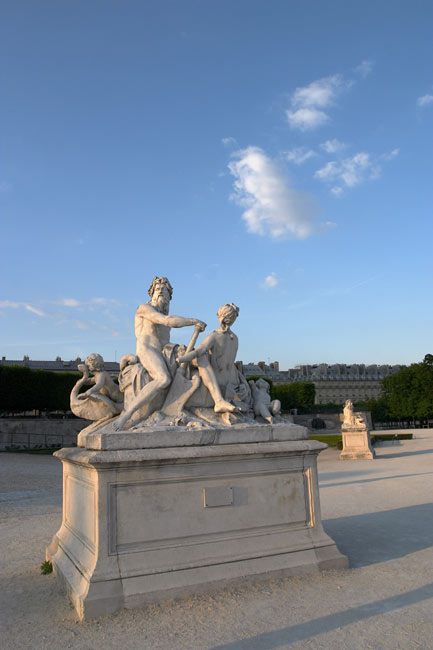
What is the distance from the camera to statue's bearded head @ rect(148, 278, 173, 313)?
21.4 ft

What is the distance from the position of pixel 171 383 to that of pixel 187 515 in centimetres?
158

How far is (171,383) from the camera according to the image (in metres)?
6.03

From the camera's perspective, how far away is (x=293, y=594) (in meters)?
4.84

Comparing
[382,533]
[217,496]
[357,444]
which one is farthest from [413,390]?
[217,496]

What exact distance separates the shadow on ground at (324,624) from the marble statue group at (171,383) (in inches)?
88.5

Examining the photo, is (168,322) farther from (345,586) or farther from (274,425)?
(345,586)

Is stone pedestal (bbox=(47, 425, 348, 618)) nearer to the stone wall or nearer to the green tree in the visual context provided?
the stone wall

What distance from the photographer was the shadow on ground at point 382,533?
636cm

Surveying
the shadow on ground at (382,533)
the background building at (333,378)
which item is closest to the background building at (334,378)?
the background building at (333,378)

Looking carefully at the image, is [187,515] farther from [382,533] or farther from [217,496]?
[382,533]

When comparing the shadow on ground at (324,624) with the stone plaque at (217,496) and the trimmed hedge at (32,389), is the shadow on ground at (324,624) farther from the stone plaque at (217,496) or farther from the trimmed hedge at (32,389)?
the trimmed hedge at (32,389)

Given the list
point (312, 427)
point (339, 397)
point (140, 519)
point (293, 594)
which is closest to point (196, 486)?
point (140, 519)

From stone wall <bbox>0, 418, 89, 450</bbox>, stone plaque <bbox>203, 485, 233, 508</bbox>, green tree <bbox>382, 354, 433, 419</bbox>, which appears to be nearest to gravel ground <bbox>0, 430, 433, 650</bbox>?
stone plaque <bbox>203, 485, 233, 508</bbox>

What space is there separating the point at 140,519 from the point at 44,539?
13.1 feet
